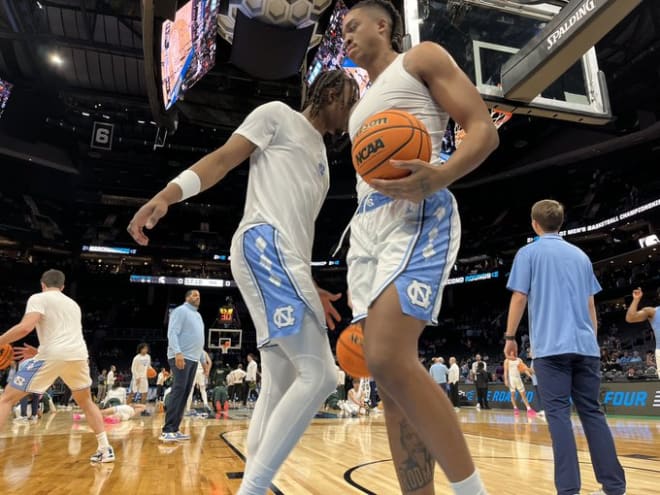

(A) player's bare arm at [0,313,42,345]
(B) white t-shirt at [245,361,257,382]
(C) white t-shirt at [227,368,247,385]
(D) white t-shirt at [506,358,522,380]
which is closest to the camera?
(A) player's bare arm at [0,313,42,345]

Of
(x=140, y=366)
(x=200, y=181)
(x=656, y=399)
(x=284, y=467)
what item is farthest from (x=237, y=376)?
(x=200, y=181)

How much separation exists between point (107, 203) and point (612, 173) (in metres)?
24.0

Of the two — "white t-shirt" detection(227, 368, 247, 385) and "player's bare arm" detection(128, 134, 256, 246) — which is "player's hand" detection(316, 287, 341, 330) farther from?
"white t-shirt" detection(227, 368, 247, 385)

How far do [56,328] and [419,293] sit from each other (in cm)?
382

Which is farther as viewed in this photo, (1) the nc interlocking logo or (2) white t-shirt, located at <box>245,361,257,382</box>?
(2) white t-shirt, located at <box>245,361,257,382</box>

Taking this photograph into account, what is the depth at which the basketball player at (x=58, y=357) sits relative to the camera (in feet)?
13.4

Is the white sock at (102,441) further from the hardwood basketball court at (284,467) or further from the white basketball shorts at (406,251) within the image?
the white basketball shorts at (406,251)

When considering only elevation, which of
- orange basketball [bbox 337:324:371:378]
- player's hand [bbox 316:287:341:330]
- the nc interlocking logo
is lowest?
the nc interlocking logo

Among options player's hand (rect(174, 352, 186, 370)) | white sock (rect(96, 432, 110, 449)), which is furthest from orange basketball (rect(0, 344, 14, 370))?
player's hand (rect(174, 352, 186, 370))

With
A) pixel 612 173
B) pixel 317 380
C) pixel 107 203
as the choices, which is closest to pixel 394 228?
pixel 317 380

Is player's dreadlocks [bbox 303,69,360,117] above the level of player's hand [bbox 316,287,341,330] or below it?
above

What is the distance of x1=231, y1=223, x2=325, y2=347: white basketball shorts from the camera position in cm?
173

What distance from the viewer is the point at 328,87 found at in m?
2.04

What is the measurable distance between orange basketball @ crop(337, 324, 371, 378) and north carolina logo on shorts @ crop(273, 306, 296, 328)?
214 mm
